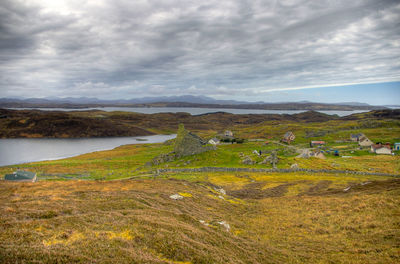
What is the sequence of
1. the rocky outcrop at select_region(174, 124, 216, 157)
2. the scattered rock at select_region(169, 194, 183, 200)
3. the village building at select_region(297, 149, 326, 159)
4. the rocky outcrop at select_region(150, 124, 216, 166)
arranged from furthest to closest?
1. the village building at select_region(297, 149, 326, 159)
2. the rocky outcrop at select_region(174, 124, 216, 157)
3. the rocky outcrop at select_region(150, 124, 216, 166)
4. the scattered rock at select_region(169, 194, 183, 200)

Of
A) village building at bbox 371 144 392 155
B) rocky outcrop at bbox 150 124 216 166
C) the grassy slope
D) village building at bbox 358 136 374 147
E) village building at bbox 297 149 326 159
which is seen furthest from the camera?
village building at bbox 358 136 374 147

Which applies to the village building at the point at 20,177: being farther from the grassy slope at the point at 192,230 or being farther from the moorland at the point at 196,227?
the moorland at the point at 196,227

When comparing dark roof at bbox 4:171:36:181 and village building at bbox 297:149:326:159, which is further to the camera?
village building at bbox 297:149:326:159

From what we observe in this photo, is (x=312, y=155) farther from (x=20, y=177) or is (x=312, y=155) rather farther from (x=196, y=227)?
(x=20, y=177)

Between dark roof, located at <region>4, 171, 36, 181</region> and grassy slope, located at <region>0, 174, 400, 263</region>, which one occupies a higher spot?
grassy slope, located at <region>0, 174, 400, 263</region>

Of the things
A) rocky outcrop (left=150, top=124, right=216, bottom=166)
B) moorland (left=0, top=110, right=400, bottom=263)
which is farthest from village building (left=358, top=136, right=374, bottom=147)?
moorland (left=0, top=110, right=400, bottom=263)

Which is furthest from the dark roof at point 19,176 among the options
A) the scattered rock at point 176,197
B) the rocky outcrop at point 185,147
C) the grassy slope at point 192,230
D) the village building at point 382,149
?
the village building at point 382,149

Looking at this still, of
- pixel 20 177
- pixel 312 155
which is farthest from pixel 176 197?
pixel 312 155

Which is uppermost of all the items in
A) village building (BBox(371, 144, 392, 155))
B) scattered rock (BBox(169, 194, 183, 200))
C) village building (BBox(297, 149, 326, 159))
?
scattered rock (BBox(169, 194, 183, 200))

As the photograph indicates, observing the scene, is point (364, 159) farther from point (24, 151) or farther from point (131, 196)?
point (24, 151)

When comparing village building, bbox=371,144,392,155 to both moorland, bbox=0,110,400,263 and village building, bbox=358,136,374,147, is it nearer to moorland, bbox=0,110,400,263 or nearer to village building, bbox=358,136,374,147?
village building, bbox=358,136,374,147

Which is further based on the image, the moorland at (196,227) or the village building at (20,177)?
the village building at (20,177)

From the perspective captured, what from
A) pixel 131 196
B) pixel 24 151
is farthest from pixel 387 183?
pixel 24 151
